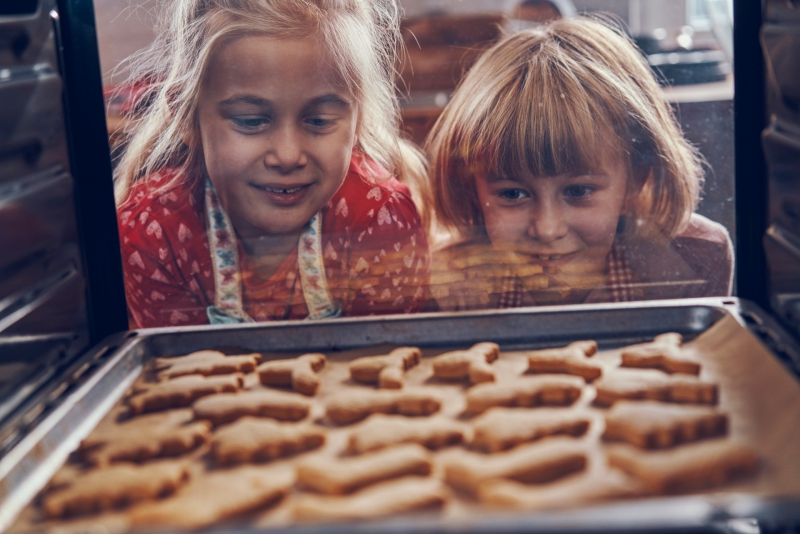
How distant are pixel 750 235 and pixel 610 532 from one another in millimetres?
1110

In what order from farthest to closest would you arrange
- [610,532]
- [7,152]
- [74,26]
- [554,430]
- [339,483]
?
[74,26], [7,152], [554,430], [339,483], [610,532]

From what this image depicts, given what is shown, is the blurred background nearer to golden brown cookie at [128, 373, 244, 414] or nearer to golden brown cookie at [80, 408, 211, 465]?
golden brown cookie at [128, 373, 244, 414]

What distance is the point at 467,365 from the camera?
1676 mm

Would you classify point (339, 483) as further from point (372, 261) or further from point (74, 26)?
point (74, 26)

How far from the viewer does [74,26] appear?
5.82ft

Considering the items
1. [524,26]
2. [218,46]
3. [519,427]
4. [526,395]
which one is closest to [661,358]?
[526,395]

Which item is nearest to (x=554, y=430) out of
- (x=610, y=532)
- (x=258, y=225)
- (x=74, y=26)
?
(x=610, y=532)

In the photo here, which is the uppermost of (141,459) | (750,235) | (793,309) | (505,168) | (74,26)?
(74,26)

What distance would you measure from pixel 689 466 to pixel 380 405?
23.1 inches

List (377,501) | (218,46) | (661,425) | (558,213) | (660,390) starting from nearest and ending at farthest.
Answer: (377,501) < (661,425) < (660,390) < (218,46) < (558,213)

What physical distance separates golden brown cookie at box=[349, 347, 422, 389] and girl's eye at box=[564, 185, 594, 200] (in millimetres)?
582

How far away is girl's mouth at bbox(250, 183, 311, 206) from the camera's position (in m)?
1.96

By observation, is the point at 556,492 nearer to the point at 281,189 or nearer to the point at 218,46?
the point at 281,189

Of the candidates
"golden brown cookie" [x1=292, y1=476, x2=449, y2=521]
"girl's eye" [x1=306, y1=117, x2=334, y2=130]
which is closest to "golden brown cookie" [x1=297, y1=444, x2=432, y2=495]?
"golden brown cookie" [x1=292, y1=476, x2=449, y2=521]
